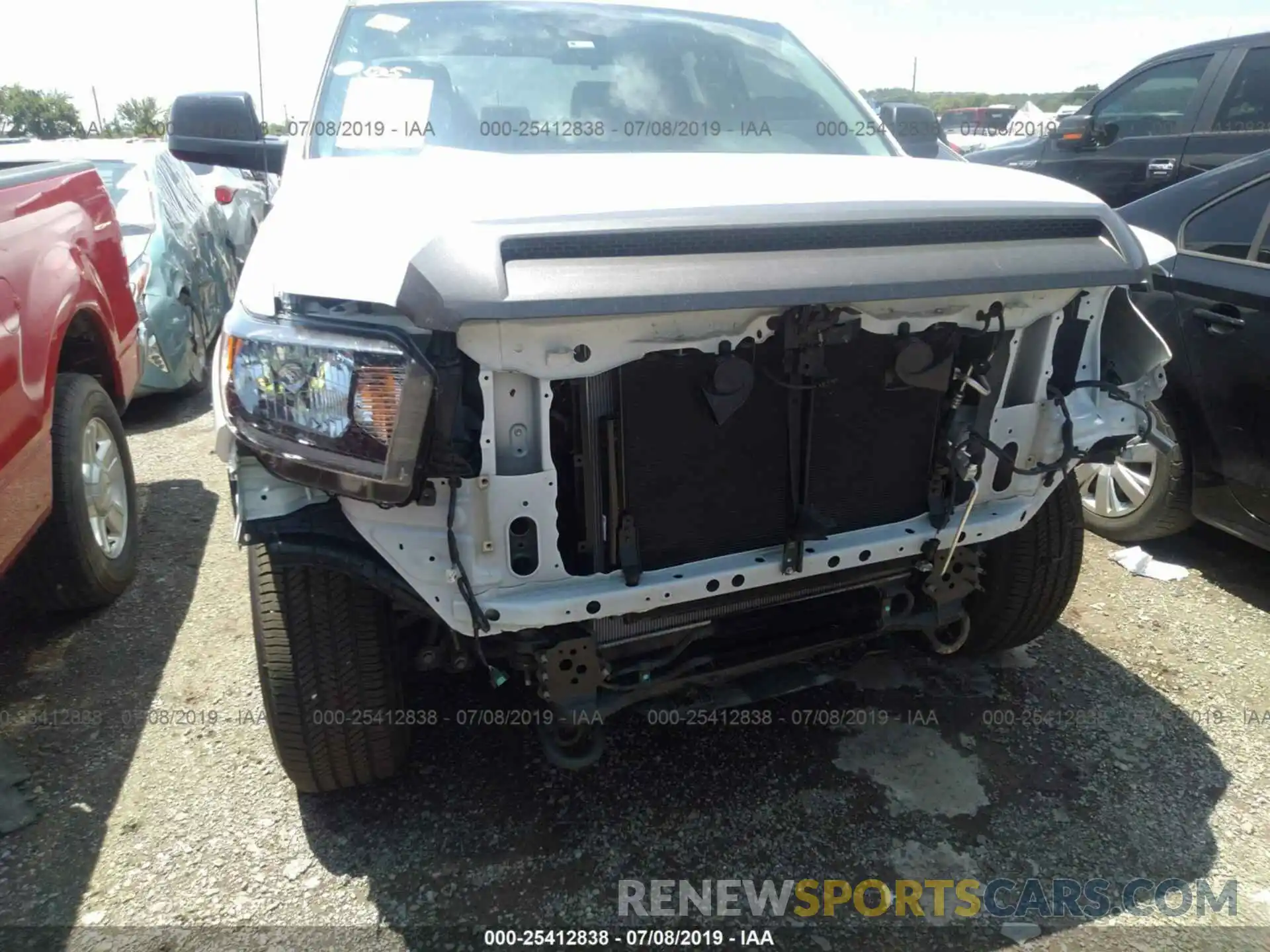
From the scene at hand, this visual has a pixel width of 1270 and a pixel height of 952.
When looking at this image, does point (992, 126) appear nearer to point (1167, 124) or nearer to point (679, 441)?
point (1167, 124)

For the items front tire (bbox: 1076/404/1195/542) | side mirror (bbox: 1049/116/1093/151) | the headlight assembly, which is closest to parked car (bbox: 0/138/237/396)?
the headlight assembly

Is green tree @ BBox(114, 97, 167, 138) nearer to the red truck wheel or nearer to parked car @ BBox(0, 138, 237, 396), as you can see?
parked car @ BBox(0, 138, 237, 396)

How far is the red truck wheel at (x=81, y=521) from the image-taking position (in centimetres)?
306

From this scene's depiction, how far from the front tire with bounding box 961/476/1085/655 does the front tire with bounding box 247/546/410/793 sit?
167 centimetres

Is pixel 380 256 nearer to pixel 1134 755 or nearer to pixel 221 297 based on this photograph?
pixel 1134 755

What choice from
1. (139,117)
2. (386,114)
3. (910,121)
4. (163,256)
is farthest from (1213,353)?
(139,117)

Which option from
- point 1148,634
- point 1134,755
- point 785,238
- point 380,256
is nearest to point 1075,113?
point 1148,634

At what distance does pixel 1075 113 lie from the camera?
7277 mm

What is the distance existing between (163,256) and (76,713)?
11.6ft

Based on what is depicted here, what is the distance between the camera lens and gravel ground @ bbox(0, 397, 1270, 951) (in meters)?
2.10

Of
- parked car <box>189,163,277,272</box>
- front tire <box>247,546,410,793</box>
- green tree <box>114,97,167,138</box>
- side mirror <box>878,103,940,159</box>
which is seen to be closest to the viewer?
front tire <box>247,546,410,793</box>

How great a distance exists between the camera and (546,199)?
1.86 meters

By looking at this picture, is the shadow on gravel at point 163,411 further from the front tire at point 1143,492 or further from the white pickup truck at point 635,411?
the front tire at point 1143,492

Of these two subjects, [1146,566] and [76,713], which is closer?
[76,713]
